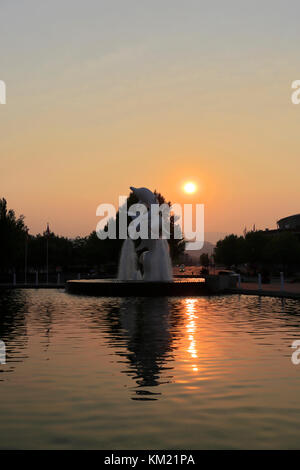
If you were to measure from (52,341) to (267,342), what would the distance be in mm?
4918

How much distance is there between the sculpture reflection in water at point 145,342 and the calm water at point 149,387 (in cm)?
3

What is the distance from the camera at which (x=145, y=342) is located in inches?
550

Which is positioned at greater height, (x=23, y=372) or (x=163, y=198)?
(x=163, y=198)

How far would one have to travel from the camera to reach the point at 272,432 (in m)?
6.62

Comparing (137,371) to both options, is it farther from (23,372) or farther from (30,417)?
(30,417)

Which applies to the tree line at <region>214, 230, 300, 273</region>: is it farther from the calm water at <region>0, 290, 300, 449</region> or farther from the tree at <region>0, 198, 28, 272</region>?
the calm water at <region>0, 290, 300, 449</region>

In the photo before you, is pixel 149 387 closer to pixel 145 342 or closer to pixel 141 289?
pixel 145 342

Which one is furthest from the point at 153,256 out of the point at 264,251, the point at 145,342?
the point at 264,251

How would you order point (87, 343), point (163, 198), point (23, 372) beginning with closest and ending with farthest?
1. point (23, 372)
2. point (87, 343)
3. point (163, 198)

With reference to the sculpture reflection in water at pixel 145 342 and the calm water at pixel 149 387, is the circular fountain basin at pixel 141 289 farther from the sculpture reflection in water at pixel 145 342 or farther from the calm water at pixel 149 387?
the calm water at pixel 149 387

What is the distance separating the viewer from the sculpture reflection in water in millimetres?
9555

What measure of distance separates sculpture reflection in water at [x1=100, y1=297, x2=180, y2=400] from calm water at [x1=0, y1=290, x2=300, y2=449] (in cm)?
3

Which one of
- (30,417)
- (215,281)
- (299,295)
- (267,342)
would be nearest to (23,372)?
(30,417)

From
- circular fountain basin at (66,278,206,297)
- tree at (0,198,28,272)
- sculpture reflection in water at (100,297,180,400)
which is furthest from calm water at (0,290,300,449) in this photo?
tree at (0,198,28,272)
